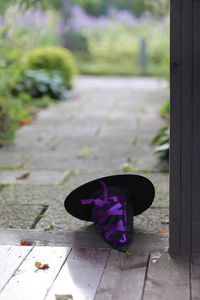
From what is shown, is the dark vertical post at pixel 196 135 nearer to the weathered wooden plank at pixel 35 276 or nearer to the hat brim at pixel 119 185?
the hat brim at pixel 119 185

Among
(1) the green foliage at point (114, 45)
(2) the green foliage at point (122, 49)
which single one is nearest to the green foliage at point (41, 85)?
(2) the green foliage at point (122, 49)

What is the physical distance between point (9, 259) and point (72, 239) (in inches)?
14.2

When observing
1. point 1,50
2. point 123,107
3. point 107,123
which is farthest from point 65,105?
point 1,50

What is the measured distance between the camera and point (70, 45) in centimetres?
1717

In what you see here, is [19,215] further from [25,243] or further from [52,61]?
[52,61]

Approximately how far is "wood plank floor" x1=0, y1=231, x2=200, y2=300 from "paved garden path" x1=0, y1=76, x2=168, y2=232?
1.17 ft

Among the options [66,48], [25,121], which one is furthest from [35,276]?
[66,48]

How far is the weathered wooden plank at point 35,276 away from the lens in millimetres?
2152

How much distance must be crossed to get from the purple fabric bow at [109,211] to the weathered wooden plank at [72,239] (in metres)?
0.06

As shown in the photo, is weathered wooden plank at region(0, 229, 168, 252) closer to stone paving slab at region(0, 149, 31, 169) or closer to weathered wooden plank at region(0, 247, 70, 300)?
weathered wooden plank at region(0, 247, 70, 300)

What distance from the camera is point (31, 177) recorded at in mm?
4039

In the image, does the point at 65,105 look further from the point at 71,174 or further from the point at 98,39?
the point at 98,39

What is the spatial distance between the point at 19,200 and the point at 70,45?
1418 centimetres

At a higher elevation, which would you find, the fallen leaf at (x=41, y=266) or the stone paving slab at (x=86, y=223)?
the fallen leaf at (x=41, y=266)
